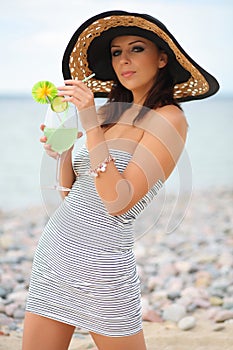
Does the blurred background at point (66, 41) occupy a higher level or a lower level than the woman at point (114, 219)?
higher

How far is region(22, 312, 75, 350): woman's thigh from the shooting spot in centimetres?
200

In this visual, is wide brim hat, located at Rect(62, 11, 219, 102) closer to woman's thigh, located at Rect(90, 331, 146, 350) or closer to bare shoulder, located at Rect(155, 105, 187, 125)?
bare shoulder, located at Rect(155, 105, 187, 125)

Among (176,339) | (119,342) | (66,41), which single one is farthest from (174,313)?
(66,41)

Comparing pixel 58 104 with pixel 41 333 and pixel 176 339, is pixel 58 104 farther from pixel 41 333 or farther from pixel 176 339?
pixel 176 339

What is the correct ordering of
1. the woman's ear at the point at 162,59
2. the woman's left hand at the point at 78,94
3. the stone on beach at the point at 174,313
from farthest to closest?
the stone on beach at the point at 174,313 → the woman's ear at the point at 162,59 → the woman's left hand at the point at 78,94

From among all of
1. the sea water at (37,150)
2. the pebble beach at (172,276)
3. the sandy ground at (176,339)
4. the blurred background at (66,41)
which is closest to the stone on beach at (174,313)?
the pebble beach at (172,276)

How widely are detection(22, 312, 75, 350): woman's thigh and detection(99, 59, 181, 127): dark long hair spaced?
626 millimetres

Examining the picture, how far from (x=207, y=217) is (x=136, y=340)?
6067 mm

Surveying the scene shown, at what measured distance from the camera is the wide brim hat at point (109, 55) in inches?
79.3

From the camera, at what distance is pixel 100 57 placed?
2273 millimetres

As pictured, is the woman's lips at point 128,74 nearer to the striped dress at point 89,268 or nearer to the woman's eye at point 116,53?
the woman's eye at point 116,53

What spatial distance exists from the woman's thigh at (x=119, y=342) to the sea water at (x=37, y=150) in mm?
3584

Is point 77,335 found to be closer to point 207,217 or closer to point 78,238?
point 78,238

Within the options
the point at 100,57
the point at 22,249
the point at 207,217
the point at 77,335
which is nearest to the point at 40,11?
the point at 207,217
